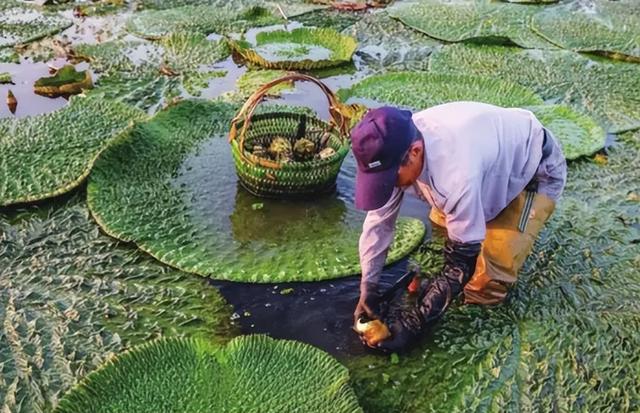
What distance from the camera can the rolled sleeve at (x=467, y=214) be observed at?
1779 millimetres

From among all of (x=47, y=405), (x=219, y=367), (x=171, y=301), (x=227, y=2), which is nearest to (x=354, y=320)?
(x=219, y=367)

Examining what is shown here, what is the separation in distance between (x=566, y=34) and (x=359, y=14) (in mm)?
1743

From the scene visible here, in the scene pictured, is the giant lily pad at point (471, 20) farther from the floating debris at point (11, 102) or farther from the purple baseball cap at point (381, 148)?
the purple baseball cap at point (381, 148)

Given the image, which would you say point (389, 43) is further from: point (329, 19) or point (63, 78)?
point (63, 78)

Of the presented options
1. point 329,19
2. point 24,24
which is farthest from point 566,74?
point 24,24

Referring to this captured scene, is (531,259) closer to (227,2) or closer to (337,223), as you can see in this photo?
(337,223)

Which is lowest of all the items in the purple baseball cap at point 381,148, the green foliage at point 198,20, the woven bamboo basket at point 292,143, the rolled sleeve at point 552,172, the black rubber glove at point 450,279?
the green foliage at point 198,20

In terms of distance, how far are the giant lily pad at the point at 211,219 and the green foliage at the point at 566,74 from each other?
183cm

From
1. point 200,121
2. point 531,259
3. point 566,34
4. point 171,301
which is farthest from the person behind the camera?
point 566,34

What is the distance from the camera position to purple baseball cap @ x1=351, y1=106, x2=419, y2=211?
5.43 ft

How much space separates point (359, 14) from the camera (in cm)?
547

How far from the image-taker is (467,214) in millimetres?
1809

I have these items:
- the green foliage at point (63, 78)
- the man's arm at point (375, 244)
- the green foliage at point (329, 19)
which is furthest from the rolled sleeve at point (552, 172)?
the green foliage at point (329, 19)

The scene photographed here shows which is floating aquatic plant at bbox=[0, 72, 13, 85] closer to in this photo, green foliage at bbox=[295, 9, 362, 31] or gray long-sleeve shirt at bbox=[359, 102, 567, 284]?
green foliage at bbox=[295, 9, 362, 31]
